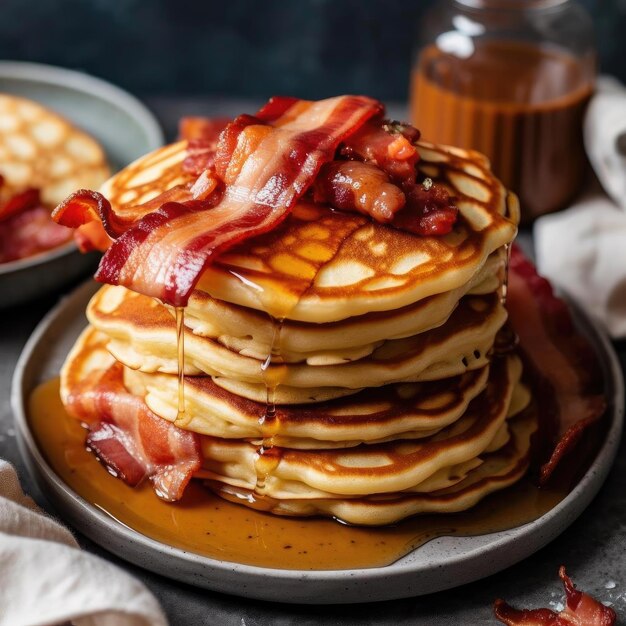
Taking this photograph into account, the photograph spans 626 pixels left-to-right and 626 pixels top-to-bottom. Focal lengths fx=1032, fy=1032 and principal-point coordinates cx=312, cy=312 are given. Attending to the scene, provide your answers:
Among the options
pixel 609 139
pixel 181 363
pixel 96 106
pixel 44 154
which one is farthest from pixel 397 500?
pixel 96 106

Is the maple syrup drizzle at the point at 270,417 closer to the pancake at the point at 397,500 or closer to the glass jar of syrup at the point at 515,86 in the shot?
the pancake at the point at 397,500

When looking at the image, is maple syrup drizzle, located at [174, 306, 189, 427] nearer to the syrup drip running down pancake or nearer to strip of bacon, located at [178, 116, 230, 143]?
the syrup drip running down pancake

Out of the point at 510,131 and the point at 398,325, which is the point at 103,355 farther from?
the point at 510,131

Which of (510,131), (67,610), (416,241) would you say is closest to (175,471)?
(67,610)

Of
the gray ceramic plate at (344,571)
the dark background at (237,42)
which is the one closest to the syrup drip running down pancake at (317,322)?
the gray ceramic plate at (344,571)

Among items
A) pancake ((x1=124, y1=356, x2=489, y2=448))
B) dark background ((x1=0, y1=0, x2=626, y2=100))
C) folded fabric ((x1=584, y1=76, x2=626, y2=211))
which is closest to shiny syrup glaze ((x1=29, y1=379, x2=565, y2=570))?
pancake ((x1=124, y1=356, x2=489, y2=448))

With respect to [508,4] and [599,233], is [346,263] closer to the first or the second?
[599,233]
